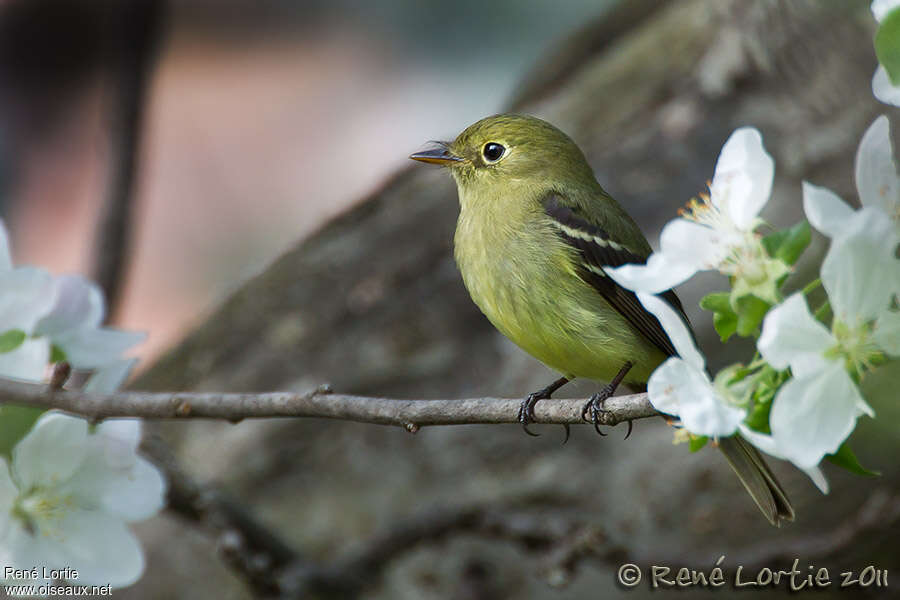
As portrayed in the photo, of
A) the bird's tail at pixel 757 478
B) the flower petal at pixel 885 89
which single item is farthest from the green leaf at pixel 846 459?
the bird's tail at pixel 757 478

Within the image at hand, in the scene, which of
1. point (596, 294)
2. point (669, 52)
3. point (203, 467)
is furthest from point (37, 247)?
point (596, 294)

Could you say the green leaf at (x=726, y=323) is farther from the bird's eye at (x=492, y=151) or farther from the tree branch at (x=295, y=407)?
the bird's eye at (x=492, y=151)

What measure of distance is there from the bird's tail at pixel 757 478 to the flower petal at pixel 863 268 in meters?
1.07

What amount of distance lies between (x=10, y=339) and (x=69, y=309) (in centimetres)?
21

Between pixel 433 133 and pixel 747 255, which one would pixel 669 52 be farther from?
pixel 747 255

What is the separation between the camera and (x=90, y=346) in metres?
1.64

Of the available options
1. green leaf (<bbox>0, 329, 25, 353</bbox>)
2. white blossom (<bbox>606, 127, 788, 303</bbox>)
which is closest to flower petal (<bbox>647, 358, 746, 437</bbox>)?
white blossom (<bbox>606, 127, 788, 303</bbox>)

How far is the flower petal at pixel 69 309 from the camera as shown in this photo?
1.61 m

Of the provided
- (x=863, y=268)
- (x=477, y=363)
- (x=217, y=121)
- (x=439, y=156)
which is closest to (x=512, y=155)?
(x=439, y=156)

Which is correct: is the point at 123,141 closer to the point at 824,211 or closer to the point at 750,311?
the point at 750,311

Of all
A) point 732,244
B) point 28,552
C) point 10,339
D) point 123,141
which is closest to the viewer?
point 732,244

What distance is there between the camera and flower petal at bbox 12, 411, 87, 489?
1480 mm

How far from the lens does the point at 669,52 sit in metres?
3.28

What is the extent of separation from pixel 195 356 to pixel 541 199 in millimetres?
1347
